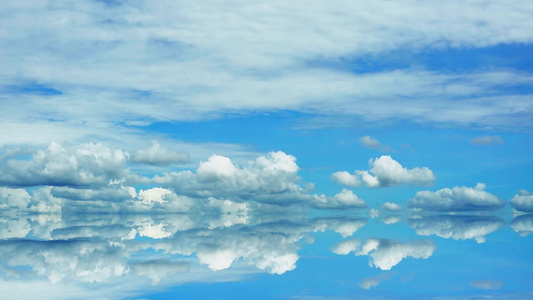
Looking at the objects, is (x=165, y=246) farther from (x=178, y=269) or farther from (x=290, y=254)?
(x=178, y=269)

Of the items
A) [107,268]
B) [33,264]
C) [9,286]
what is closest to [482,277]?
[107,268]

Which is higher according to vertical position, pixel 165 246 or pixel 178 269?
pixel 165 246

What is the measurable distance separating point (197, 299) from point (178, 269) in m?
20.7

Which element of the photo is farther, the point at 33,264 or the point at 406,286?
the point at 33,264

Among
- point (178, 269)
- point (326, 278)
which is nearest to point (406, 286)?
point (326, 278)

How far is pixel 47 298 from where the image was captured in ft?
200

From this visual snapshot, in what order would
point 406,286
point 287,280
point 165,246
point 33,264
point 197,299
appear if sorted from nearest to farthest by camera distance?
point 197,299
point 406,286
point 287,280
point 33,264
point 165,246

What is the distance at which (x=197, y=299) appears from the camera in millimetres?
60656

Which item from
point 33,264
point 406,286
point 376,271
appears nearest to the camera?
point 406,286

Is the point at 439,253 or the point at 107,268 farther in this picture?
the point at 439,253

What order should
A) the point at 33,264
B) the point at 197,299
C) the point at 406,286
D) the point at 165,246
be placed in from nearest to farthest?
the point at 197,299 < the point at 406,286 < the point at 33,264 < the point at 165,246

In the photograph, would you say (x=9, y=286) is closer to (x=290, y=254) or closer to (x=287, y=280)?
(x=287, y=280)

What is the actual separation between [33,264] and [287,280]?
44.9 metres

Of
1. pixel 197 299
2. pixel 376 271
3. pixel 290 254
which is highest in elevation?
pixel 290 254
